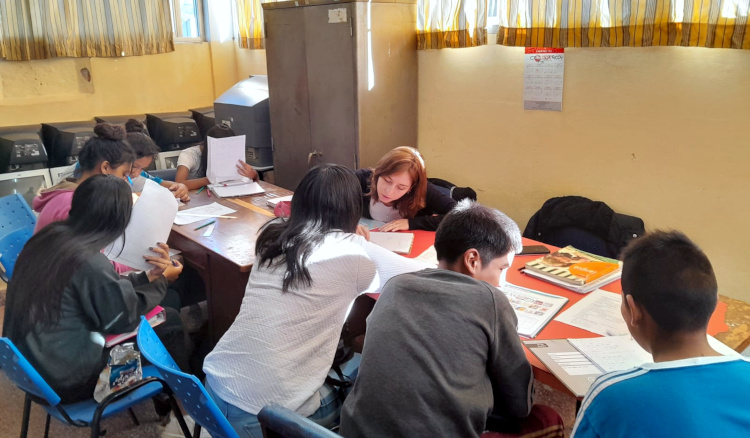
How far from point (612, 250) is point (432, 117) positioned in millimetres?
1418

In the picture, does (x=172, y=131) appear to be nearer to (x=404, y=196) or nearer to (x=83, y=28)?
(x=83, y=28)

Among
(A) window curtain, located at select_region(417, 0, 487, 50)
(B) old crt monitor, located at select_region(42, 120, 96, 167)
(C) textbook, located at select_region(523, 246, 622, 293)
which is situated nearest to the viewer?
(C) textbook, located at select_region(523, 246, 622, 293)

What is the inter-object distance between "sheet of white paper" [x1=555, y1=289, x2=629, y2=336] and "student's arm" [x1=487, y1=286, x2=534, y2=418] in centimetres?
36

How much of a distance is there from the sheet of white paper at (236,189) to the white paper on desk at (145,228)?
105cm

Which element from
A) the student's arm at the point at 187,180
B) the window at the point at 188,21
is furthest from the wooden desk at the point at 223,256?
the window at the point at 188,21

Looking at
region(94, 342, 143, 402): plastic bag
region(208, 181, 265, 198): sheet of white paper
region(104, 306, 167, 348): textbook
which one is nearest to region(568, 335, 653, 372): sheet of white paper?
region(94, 342, 143, 402): plastic bag

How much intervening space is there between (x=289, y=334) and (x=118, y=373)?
0.63 metres

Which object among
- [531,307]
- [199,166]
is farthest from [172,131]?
[531,307]

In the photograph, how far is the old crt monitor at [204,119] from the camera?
4.61 metres

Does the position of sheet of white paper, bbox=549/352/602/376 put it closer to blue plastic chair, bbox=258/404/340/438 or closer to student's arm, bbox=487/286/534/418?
student's arm, bbox=487/286/534/418

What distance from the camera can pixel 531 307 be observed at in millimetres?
1789

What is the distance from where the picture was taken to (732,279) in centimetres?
252

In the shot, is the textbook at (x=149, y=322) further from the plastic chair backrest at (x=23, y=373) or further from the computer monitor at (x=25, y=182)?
the computer monitor at (x=25, y=182)

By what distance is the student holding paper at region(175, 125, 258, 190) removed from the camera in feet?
11.4
